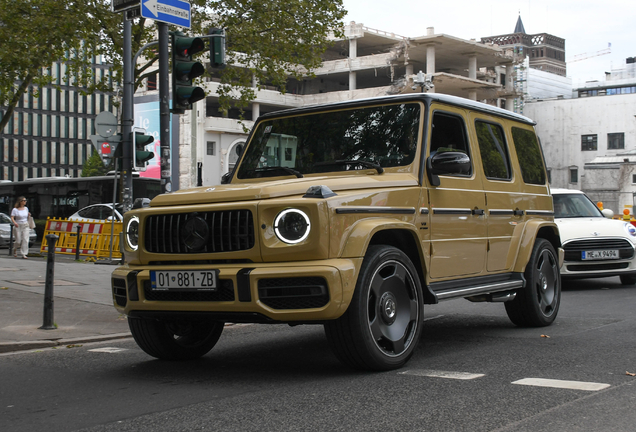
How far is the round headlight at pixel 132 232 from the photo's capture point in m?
6.00

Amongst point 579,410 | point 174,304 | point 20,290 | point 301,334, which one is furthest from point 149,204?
point 20,290

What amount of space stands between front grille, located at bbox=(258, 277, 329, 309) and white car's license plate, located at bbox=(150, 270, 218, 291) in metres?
0.39

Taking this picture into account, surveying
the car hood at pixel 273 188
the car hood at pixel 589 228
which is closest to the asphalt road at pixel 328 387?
the car hood at pixel 273 188

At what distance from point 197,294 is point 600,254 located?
882 centimetres

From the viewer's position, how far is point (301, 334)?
8.13 meters

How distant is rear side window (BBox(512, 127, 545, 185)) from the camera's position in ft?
27.0

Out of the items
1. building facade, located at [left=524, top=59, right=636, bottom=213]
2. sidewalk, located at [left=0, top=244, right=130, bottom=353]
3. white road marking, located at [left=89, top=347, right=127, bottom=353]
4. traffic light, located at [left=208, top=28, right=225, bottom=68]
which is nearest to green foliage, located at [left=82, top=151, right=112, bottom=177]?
building facade, located at [left=524, top=59, right=636, bottom=213]

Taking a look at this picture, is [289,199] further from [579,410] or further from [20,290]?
[20,290]

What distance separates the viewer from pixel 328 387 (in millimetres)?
5156

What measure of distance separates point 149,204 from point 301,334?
258 centimetres

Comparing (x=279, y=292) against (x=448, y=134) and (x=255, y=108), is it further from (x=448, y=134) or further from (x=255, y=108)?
(x=255, y=108)

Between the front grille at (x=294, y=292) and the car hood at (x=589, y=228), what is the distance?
8376 millimetres

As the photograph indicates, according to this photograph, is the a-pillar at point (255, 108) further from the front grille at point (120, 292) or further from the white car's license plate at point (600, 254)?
the front grille at point (120, 292)

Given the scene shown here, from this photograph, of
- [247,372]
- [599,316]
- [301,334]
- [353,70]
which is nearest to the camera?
[247,372]
